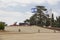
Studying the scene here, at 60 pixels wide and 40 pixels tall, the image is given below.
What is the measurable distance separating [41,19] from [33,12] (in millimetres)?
4777

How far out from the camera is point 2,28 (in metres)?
59.9

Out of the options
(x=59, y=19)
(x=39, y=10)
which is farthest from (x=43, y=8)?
(x=59, y=19)

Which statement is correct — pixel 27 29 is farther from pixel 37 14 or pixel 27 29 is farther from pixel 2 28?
pixel 37 14

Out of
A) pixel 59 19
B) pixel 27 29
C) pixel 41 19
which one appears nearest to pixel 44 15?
pixel 41 19

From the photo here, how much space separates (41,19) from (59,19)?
11.0 metres

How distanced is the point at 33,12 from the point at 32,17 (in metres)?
3.67

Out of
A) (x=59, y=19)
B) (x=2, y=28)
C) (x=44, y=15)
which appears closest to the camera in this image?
(x=2, y=28)

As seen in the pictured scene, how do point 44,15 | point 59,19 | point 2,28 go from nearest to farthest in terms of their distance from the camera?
1. point 2,28
2. point 44,15
3. point 59,19

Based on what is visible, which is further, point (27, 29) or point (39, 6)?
point (39, 6)

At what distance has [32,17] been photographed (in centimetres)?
9781

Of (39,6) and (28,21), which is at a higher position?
(39,6)

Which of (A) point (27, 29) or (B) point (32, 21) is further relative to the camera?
(B) point (32, 21)

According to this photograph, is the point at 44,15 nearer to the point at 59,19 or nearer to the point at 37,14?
the point at 37,14

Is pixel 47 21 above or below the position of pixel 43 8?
below
